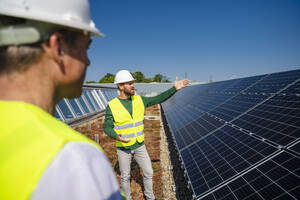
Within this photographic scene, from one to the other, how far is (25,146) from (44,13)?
58 cm

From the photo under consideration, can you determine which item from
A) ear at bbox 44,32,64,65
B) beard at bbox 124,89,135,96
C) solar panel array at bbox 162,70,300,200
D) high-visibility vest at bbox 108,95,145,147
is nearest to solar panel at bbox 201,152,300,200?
solar panel array at bbox 162,70,300,200

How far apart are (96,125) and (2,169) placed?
11.6 m

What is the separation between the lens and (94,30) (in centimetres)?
96

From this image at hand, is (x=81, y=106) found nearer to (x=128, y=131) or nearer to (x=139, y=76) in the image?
(x=128, y=131)

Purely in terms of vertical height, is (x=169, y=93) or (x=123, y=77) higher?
(x=123, y=77)

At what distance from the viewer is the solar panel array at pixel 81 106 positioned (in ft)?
27.1

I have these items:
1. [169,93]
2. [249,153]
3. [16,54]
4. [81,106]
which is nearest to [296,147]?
[249,153]

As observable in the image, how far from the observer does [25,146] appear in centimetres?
59

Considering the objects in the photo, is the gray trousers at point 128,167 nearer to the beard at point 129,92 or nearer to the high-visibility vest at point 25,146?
the beard at point 129,92

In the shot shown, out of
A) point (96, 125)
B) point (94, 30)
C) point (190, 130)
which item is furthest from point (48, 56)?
point (96, 125)

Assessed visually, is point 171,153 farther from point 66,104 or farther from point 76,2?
point 76,2

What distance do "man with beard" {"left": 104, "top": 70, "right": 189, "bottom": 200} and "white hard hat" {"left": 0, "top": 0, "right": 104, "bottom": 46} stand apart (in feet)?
9.49

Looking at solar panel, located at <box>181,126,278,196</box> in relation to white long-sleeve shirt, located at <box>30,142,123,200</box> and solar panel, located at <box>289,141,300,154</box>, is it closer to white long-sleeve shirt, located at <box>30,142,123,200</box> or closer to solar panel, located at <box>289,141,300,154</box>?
solar panel, located at <box>289,141,300,154</box>

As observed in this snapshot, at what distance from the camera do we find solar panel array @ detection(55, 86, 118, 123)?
27.1 feet
